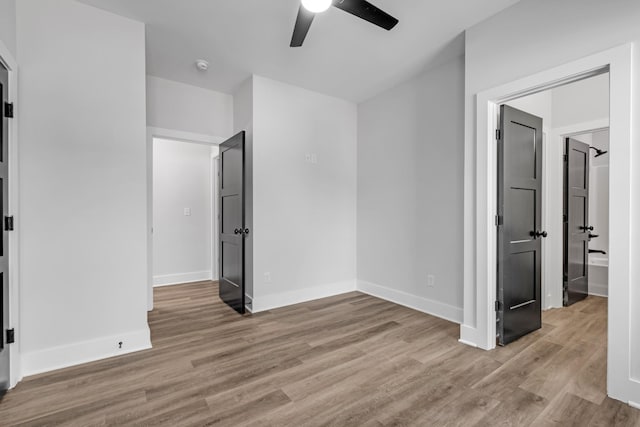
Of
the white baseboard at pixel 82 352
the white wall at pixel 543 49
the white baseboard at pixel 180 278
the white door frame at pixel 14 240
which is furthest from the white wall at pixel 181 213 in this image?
the white wall at pixel 543 49

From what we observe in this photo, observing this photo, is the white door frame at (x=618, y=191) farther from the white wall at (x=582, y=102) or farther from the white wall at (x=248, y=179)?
the white wall at (x=248, y=179)

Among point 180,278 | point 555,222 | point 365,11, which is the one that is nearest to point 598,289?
point 555,222

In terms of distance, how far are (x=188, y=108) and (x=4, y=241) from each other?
2465 mm

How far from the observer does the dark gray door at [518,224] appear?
2.60 metres

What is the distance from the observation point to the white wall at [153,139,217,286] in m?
4.93

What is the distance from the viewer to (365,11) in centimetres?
197

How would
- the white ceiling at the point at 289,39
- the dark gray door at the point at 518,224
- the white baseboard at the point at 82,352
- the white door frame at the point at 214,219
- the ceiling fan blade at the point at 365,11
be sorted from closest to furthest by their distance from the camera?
1. the ceiling fan blade at the point at 365,11
2. the white baseboard at the point at 82,352
3. the white ceiling at the point at 289,39
4. the dark gray door at the point at 518,224
5. the white door frame at the point at 214,219

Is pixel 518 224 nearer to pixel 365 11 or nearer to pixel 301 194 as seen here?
pixel 365 11

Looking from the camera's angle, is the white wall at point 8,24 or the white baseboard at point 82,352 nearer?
the white wall at point 8,24

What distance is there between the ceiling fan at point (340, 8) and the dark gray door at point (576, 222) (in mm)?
3117

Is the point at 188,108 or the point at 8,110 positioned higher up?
the point at 188,108

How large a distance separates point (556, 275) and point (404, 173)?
2.22m

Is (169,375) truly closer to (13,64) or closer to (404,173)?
(13,64)

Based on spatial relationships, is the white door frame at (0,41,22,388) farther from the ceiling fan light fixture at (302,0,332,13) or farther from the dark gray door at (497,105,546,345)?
the dark gray door at (497,105,546,345)
